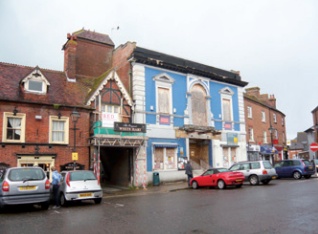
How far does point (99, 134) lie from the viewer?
19.5m

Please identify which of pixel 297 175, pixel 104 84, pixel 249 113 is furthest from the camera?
pixel 249 113

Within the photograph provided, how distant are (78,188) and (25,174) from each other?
2.24 m

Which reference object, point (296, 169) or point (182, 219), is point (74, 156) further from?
point (296, 169)

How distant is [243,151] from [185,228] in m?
23.9

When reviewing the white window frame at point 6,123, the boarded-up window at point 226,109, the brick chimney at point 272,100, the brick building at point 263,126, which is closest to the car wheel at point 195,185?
the boarded-up window at point 226,109

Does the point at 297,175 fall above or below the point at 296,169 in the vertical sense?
below

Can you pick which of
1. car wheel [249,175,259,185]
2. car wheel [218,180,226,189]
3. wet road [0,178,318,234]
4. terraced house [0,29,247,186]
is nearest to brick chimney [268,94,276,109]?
terraced house [0,29,247,186]

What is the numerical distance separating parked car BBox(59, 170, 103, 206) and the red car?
793 cm

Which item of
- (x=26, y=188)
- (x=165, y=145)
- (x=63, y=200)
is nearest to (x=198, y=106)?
(x=165, y=145)

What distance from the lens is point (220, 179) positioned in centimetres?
1852

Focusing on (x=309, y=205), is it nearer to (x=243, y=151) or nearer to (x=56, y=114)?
(x=56, y=114)

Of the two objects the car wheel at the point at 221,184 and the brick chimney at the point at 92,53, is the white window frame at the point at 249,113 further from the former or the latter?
the car wheel at the point at 221,184

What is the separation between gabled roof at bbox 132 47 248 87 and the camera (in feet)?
80.1

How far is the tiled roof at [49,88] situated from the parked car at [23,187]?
25.4ft
